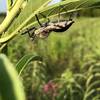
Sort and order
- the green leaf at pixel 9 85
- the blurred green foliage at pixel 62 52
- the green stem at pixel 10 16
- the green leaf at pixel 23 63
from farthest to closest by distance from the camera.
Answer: the blurred green foliage at pixel 62 52 < the green leaf at pixel 23 63 < the green stem at pixel 10 16 < the green leaf at pixel 9 85

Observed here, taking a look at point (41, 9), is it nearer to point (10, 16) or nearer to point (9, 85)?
point (10, 16)

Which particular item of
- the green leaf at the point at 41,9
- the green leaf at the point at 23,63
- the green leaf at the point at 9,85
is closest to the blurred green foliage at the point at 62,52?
the green leaf at the point at 23,63

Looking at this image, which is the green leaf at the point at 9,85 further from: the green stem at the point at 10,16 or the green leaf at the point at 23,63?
the green leaf at the point at 23,63

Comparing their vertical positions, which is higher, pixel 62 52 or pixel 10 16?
pixel 10 16

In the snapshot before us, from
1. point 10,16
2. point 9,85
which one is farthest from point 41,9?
point 9,85

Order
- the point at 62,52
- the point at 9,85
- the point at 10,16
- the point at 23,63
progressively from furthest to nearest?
the point at 62,52 < the point at 23,63 < the point at 10,16 < the point at 9,85

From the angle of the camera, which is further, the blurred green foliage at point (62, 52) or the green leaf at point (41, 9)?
the blurred green foliage at point (62, 52)

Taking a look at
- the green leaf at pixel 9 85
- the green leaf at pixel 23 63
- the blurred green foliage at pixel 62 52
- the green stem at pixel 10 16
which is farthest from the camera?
the blurred green foliage at pixel 62 52

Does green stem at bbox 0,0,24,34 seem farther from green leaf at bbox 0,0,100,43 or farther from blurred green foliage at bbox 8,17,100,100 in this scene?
blurred green foliage at bbox 8,17,100,100

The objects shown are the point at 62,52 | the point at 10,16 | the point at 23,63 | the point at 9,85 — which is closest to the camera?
the point at 9,85
